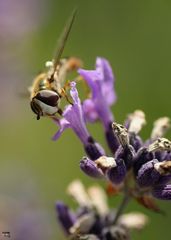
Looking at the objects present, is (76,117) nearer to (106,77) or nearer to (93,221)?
(106,77)

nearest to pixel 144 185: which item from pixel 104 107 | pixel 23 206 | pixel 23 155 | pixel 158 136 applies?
pixel 158 136

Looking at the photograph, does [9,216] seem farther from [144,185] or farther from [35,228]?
[144,185]

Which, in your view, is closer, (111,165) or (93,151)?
(111,165)

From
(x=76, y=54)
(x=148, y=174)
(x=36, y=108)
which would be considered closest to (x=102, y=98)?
(x=36, y=108)

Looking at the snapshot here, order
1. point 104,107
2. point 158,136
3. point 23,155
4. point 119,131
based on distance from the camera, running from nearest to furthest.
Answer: point 119,131, point 158,136, point 104,107, point 23,155

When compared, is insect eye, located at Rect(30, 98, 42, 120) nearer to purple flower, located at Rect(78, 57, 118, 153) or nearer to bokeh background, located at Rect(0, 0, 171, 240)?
purple flower, located at Rect(78, 57, 118, 153)

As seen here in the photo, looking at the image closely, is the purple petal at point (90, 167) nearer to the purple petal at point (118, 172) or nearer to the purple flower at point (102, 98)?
the purple petal at point (118, 172)
